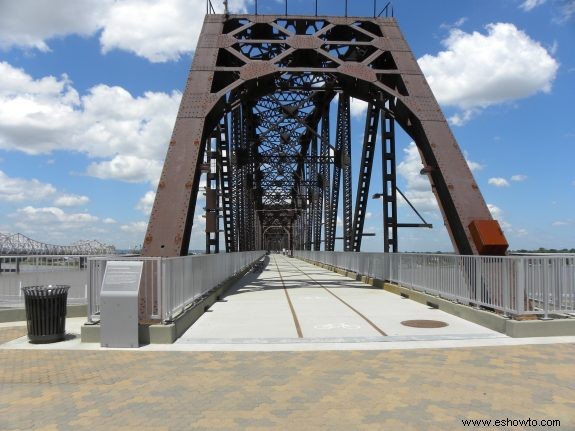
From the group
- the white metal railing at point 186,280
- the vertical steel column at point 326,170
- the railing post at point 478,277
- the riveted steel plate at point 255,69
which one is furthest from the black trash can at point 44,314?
the vertical steel column at point 326,170

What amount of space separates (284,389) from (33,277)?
827 centimetres

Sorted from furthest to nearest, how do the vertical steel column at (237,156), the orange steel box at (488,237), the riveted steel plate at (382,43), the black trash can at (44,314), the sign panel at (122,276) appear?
the vertical steel column at (237,156) → the riveted steel plate at (382,43) → the orange steel box at (488,237) → the black trash can at (44,314) → the sign panel at (122,276)

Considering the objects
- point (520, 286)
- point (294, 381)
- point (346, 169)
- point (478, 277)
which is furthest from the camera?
point (346, 169)

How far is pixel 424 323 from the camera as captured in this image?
1026cm

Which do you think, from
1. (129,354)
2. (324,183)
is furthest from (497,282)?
(324,183)

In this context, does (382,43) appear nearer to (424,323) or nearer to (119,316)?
(424,323)

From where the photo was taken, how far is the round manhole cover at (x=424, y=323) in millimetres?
9914

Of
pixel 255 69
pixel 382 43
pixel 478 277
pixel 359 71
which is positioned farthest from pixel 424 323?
pixel 382 43

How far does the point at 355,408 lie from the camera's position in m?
5.20

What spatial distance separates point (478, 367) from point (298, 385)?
8.03ft

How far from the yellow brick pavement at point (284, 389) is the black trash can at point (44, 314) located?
24.3 inches

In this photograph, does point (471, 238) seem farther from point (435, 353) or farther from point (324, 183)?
point (324, 183)

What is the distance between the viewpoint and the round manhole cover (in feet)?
32.5

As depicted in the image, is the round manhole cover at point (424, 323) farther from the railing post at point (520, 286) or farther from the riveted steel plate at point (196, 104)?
the riveted steel plate at point (196, 104)
